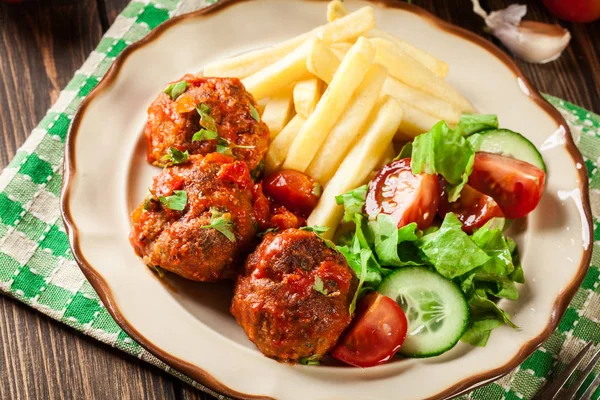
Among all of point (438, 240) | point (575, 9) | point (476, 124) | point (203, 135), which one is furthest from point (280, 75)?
point (575, 9)

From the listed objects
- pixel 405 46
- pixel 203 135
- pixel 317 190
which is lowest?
pixel 317 190

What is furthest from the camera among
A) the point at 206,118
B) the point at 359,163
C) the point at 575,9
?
the point at 575,9

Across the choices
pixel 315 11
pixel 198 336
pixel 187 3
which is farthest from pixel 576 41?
pixel 198 336

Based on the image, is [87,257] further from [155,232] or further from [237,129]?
[237,129]

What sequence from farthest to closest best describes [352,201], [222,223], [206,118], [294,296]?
1. [352,201]
2. [206,118]
3. [222,223]
4. [294,296]

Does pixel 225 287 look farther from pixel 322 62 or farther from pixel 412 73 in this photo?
pixel 412 73

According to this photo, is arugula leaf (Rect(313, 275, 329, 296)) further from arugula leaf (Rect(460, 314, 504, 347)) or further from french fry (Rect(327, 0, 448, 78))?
french fry (Rect(327, 0, 448, 78))

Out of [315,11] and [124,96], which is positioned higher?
[315,11]
